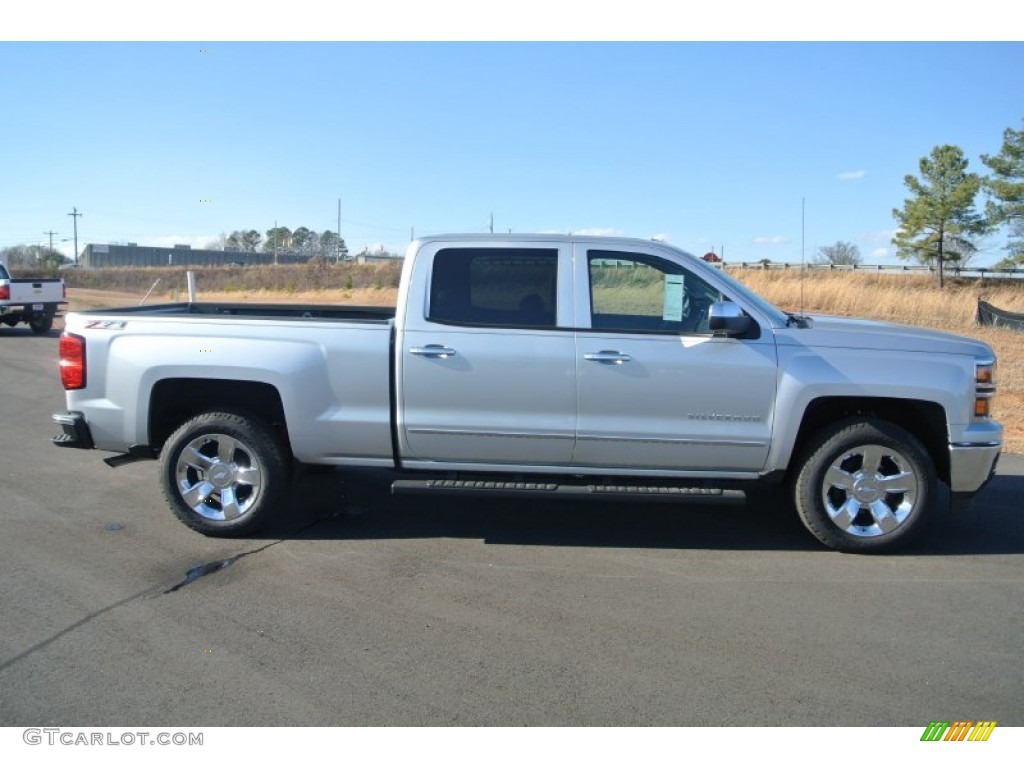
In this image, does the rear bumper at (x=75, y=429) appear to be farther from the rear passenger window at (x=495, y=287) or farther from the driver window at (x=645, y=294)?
the driver window at (x=645, y=294)

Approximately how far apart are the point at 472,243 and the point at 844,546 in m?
3.11

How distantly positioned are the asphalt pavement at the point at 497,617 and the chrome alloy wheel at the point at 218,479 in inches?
9.2

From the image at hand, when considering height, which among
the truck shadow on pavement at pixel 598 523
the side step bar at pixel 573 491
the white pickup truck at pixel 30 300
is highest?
the white pickup truck at pixel 30 300

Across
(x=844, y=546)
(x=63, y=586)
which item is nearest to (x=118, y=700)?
(x=63, y=586)

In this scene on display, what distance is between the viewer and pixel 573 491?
579 cm

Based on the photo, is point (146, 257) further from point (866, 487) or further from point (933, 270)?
point (866, 487)

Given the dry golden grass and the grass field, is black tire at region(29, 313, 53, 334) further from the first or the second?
the dry golden grass

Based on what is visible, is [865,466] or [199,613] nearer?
[199,613]

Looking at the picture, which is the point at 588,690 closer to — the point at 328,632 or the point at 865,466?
the point at 328,632

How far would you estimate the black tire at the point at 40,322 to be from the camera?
20969mm

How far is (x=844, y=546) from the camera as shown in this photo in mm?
5828

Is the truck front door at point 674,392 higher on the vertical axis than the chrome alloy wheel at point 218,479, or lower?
higher

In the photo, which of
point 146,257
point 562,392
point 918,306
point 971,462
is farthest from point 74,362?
point 146,257

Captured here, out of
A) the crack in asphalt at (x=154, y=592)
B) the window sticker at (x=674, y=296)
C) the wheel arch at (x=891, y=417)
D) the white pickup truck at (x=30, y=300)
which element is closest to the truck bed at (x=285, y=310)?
the crack in asphalt at (x=154, y=592)
